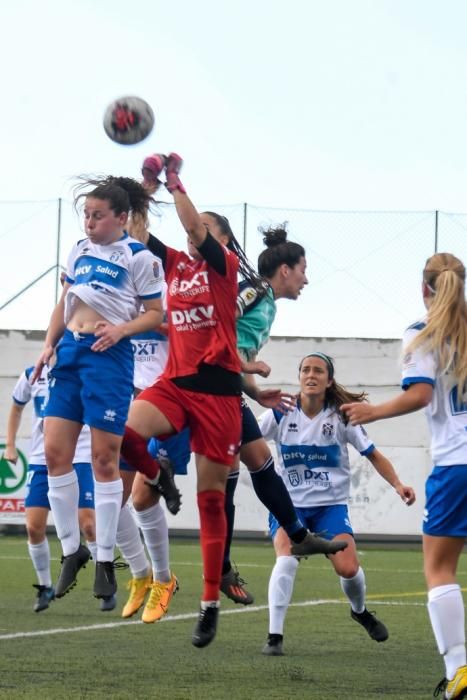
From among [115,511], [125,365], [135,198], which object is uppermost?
[135,198]

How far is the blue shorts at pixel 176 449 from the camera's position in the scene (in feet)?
27.3

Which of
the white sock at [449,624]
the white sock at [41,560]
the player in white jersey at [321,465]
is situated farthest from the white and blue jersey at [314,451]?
the white sock at [449,624]

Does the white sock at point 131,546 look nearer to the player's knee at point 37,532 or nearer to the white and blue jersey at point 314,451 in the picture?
the white and blue jersey at point 314,451

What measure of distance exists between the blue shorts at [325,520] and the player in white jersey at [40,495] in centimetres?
201

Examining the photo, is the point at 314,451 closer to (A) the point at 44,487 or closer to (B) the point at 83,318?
(B) the point at 83,318

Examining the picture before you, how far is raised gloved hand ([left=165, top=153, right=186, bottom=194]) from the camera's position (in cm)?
673

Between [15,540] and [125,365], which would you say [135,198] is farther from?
[15,540]

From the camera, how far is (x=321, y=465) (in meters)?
8.54

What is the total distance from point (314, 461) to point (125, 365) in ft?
5.18

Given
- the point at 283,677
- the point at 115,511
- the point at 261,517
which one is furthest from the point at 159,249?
the point at 261,517

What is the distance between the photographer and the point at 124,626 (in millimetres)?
8414

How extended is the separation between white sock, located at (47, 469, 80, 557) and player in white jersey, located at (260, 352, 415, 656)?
3.94 feet

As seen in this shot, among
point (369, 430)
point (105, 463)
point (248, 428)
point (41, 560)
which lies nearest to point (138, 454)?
point (105, 463)

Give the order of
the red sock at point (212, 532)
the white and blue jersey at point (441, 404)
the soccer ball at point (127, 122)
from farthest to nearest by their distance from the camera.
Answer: the soccer ball at point (127, 122), the red sock at point (212, 532), the white and blue jersey at point (441, 404)
